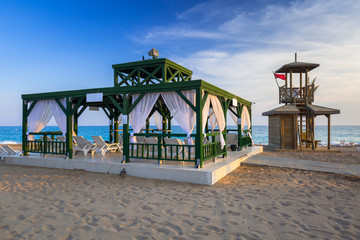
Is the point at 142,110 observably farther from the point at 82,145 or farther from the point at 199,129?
the point at 82,145

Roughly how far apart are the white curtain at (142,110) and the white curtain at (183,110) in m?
0.54

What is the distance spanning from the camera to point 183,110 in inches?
255

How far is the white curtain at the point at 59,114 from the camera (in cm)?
830

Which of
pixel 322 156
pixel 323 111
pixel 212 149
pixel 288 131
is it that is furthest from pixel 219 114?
pixel 323 111

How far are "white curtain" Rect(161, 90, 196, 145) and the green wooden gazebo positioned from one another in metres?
0.14

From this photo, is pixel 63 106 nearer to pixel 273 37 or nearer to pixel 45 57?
pixel 45 57

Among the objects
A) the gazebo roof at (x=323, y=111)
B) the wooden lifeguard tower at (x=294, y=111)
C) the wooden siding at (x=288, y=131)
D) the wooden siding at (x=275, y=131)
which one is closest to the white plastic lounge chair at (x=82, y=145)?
the wooden lifeguard tower at (x=294, y=111)

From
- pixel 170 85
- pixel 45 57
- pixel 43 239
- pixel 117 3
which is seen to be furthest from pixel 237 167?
pixel 45 57

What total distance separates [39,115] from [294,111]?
13298mm

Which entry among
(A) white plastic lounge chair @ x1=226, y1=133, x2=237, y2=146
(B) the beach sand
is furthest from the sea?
(A) white plastic lounge chair @ x1=226, y1=133, x2=237, y2=146

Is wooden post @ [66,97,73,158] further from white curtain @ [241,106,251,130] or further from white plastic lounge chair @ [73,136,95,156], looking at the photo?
white curtain @ [241,106,251,130]

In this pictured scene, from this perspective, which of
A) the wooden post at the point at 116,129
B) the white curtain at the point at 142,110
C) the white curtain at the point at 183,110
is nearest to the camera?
the white curtain at the point at 183,110

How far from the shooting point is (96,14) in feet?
41.5

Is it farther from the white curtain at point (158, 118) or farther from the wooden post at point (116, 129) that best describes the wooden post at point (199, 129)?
the white curtain at point (158, 118)
